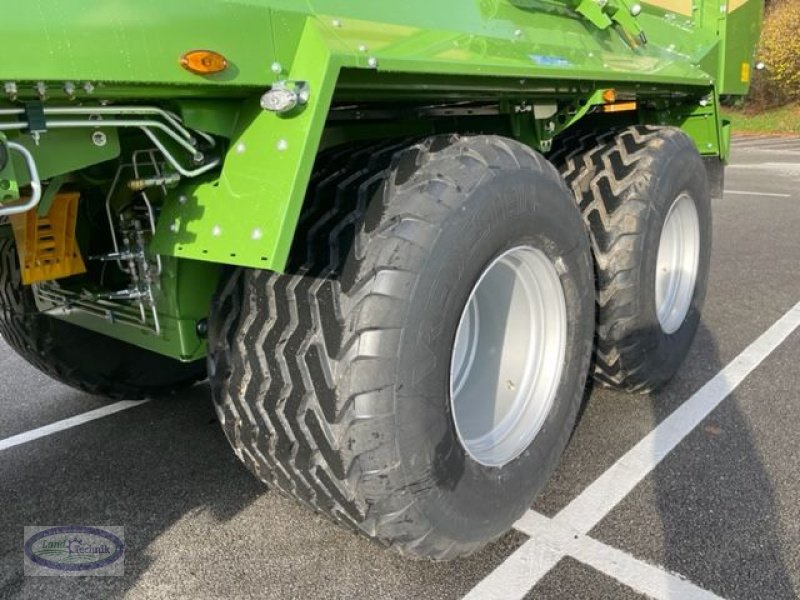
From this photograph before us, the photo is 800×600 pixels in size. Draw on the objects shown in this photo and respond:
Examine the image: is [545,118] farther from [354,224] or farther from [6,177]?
[6,177]

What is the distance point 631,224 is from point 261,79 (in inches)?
71.6

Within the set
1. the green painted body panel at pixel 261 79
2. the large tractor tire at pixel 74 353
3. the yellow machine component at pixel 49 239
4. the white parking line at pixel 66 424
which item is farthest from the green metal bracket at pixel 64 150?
the white parking line at pixel 66 424

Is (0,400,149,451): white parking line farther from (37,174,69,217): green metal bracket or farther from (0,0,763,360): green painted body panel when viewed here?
(37,174,69,217): green metal bracket

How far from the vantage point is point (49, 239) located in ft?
7.29

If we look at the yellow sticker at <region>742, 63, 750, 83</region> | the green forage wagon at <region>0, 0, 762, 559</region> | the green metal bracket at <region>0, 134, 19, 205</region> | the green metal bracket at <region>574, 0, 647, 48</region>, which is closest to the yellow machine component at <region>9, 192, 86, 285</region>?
the green forage wagon at <region>0, 0, 762, 559</region>

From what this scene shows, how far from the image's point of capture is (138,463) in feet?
9.87

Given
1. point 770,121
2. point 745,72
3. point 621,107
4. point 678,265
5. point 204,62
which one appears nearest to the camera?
point 204,62

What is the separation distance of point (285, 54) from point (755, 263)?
5.35m

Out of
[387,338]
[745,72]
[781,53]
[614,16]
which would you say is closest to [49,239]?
[387,338]

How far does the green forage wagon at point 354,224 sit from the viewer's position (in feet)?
4.98

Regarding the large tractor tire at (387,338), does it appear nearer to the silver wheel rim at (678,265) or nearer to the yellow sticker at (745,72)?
the silver wheel rim at (678,265)

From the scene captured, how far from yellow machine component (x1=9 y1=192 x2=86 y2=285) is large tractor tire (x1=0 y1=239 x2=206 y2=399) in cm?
62

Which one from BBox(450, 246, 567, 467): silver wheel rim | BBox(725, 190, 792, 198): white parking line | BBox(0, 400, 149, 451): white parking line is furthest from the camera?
BBox(725, 190, 792, 198): white parking line

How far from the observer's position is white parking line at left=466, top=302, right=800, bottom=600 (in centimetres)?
221
